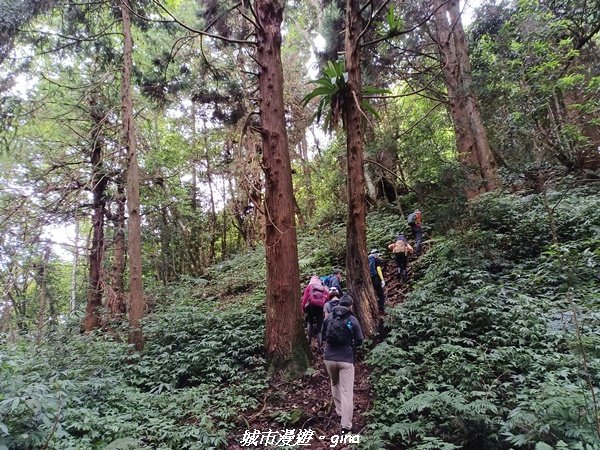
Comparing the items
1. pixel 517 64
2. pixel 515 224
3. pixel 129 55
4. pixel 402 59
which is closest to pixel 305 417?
pixel 515 224

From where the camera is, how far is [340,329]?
5.00 m

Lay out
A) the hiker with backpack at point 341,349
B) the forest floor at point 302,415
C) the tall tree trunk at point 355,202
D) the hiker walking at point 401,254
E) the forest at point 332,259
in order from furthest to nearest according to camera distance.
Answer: the hiker walking at point 401,254 → the tall tree trunk at point 355,202 → the hiker with backpack at point 341,349 → the forest floor at point 302,415 → the forest at point 332,259

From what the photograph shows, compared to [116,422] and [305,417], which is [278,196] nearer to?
[305,417]

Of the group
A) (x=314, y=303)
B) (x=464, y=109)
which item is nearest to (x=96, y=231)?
(x=314, y=303)

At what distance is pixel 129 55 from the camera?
8.82 metres

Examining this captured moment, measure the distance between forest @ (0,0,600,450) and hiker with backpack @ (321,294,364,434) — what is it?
178mm

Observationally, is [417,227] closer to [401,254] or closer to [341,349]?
[401,254]

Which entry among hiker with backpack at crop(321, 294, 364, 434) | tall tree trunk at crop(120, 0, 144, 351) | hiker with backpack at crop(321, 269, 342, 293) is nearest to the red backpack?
hiker with backpack at crop(321, 269, 342, 293)

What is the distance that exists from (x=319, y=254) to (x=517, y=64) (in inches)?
300

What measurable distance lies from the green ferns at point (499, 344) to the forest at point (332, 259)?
0.04 metres

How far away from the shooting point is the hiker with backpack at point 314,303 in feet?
25.1

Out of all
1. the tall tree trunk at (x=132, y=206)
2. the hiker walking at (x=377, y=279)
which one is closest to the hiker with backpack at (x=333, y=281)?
the hiker walking at (x=377, y=279)

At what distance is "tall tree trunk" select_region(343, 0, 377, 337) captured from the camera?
7168mm

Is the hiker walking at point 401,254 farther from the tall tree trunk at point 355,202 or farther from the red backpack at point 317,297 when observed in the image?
the red backpack at point 317,297
